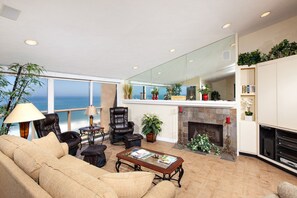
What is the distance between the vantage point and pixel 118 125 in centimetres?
491

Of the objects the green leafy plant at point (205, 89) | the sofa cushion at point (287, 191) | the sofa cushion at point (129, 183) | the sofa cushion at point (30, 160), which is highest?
the green leafy plant at point (205, 89)

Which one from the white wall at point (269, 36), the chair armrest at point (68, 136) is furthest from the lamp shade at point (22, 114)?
the white wall at point (269, 36)

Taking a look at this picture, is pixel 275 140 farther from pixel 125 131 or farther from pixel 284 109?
pixel 125 131

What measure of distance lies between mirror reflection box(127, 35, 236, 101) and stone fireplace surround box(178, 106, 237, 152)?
13.4 inches

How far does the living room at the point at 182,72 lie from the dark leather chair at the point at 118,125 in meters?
0.33

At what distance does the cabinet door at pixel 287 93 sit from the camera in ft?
8.94

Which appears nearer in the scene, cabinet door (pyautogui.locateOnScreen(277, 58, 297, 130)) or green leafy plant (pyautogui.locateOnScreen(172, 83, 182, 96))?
cabinet door (pyautogui.locateOnScreen(277, 58, 297, 130))

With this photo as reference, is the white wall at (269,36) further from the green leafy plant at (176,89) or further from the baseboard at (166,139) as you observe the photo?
the baseboard at (166,139)

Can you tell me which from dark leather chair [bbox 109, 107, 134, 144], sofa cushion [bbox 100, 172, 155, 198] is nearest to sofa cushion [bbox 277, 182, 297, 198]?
sofa cushion [bbox 100, 172, 155, 198]

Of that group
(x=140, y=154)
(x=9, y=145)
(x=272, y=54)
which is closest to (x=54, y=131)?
(x=9, y=145)

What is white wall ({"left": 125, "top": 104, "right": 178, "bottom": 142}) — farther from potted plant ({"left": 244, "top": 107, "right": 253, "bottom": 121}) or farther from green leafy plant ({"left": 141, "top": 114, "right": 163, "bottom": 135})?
potted plant ({"left": 244, "top": 107, "right": 253, "bottom": 121})

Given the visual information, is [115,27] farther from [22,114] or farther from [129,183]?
[129,183]

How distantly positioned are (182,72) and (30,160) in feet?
13.9

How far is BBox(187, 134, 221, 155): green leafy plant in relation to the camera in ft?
12.7
